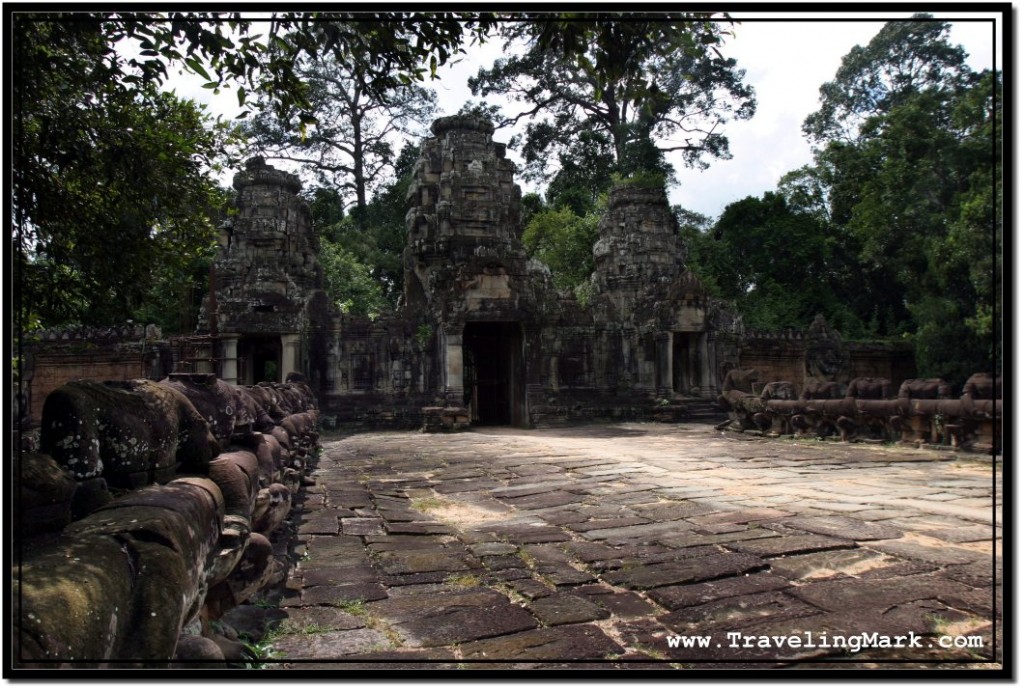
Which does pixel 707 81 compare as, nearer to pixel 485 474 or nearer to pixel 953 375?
pixel 485 474

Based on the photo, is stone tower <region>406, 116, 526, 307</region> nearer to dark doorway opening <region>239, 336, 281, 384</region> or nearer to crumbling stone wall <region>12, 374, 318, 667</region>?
dark doorway opening <region>239, 336, 281, 384</region>

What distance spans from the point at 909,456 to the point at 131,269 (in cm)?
866

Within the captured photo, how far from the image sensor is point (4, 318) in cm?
229

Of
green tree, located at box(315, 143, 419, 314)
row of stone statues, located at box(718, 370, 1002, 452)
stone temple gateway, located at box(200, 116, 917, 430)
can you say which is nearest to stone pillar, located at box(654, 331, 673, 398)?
stone temple gateway, located at box(200, 116, 917, 430)

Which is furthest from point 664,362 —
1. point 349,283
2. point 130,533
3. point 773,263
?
point 130,533

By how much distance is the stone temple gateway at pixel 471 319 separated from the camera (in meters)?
15.8

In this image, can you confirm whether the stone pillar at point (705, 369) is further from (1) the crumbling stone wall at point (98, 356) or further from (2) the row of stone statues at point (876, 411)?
(1) the crumbling stone wall at point (98, 356)

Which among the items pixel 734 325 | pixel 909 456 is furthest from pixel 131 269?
pixel 734 325

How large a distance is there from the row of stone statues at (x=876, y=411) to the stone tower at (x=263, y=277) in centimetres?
990

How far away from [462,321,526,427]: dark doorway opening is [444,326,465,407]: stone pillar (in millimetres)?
1071

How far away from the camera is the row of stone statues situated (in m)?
8.64

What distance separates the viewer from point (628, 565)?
3617mm

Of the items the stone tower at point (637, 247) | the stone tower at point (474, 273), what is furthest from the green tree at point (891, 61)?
the stone tower at point (637, 247)

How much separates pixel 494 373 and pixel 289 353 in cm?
515
